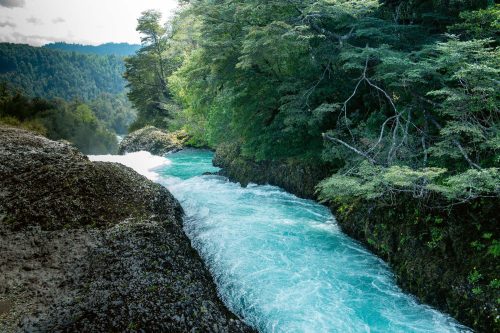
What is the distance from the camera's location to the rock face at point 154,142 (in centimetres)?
3102

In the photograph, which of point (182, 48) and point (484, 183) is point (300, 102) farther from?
point (182, 48)

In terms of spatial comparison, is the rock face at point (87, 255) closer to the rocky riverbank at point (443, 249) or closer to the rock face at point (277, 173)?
the rocky riverbank at point (443, 249)

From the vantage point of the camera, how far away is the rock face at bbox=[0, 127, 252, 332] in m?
5.48

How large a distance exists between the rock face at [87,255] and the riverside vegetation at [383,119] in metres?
4.59

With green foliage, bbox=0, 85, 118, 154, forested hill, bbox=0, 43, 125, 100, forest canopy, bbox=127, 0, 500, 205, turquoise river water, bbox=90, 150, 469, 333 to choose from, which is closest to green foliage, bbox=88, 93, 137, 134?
forested hill, bbox=0, 43, 125, 100

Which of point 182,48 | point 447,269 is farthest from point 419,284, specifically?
point 182,48

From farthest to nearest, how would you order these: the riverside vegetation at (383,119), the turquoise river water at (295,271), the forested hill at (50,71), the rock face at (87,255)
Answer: the forested hill at (50,71) < the riverside vegetation at (383,119) < the turquoise river water at (295,271) < the rock face at (87,255)

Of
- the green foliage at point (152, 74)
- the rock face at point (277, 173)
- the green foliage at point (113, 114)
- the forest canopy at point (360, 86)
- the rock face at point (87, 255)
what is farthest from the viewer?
the green foliage at point (113, 114)

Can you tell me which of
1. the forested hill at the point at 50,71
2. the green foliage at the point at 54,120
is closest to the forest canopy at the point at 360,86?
the green foliage at the point at 54,120

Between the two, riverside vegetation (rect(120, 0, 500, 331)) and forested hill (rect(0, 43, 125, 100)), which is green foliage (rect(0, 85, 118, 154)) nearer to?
riverside vegetation (rect(120, 0, 500, 331))

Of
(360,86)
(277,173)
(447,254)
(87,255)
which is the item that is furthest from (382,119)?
(87,255)

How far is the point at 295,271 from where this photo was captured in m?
8.50

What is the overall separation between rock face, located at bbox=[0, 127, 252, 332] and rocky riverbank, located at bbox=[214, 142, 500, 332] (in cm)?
433

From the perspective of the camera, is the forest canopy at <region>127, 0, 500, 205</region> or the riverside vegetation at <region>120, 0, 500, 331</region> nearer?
the riverside vegetation at <region>120, 0, 500, 331</region>
